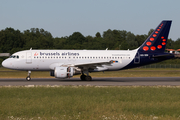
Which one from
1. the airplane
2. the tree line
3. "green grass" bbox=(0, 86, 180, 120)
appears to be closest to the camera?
"green grass" bbox=(0, 86, 180, 120)

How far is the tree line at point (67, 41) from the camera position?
110250 millimetres

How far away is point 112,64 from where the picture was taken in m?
34.1

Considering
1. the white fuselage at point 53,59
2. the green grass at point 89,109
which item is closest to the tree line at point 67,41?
the white fuselage at point 53,59

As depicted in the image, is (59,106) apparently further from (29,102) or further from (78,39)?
(78,39)

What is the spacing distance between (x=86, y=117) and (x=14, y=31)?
124474 millimetres

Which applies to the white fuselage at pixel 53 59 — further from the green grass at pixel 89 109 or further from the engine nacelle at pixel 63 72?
the green grass at pixel 89 109

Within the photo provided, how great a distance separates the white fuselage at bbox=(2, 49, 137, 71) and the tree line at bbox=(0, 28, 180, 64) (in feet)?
185

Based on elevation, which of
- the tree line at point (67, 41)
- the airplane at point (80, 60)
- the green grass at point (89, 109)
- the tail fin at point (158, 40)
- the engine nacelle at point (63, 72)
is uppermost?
the tree line at point (67, 41)

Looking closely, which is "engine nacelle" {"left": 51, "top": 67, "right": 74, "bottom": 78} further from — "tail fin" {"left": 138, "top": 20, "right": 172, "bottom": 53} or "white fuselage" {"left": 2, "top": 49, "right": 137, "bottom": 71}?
"tail fin" {"left": 138, "top": 20, "right": 172, "bottom": 53}

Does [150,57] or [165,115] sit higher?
[150,57]

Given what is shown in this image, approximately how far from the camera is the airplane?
104 ft

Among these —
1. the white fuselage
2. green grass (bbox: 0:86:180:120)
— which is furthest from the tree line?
green grass (bbox: 0:86:180:120)

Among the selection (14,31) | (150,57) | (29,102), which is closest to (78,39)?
(14,31)

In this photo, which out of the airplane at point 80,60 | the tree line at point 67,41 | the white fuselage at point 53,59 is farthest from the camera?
the tree line at point 67,41
